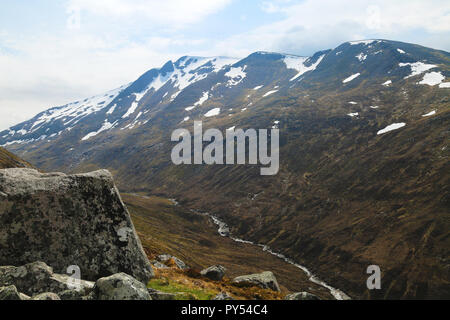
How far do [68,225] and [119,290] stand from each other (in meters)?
6.77

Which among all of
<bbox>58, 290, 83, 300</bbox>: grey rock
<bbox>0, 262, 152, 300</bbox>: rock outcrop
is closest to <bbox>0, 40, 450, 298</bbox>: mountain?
<bbox>0, 262, 152, 300</bbox>: rock outcrop

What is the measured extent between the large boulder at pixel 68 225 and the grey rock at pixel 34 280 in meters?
1.86

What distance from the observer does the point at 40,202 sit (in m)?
17.1

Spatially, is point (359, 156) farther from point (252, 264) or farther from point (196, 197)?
point (196, 197)

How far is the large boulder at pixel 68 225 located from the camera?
1645 cm

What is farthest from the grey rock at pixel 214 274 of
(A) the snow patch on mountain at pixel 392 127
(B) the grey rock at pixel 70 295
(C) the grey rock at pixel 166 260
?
(A) the snow patch on mountain at pixel 392 127

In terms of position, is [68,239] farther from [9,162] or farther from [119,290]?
[9,162]

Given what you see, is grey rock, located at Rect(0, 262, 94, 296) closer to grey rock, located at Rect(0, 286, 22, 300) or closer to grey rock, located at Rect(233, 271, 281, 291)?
grey rock, located at Rect(0, 286, 22, 300)

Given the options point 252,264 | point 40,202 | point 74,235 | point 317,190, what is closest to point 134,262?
point 74,235

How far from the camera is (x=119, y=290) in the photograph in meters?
13.1

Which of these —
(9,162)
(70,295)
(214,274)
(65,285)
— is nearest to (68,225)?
(65,285)

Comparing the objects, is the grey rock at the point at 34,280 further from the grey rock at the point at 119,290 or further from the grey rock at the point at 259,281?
the grey rock at the point at 259,281

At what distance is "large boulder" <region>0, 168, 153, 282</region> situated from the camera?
1645 cm

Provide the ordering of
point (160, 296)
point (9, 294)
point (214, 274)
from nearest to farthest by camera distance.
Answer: point (9, 294), point (160, 296), point (214, 274)
